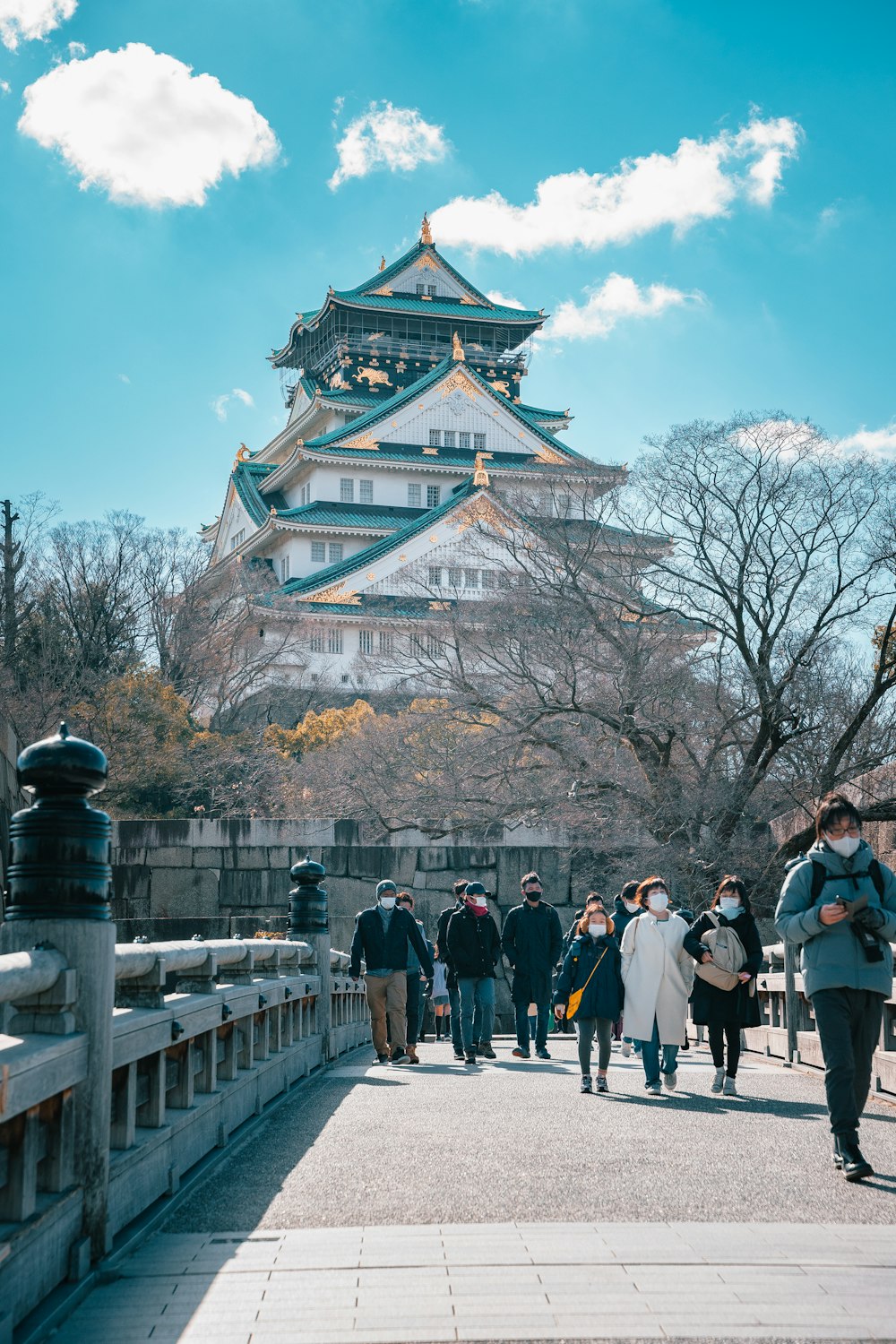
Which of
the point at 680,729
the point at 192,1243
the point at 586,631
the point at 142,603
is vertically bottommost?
the point at 192,1243

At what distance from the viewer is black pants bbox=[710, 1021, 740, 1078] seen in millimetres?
9930

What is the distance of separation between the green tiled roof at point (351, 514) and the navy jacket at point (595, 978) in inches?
1637

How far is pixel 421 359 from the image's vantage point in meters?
61.4

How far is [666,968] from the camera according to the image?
10.1 m

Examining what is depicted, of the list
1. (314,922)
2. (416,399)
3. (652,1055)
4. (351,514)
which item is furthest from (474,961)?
(416,399)

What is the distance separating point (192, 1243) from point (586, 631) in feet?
68.2

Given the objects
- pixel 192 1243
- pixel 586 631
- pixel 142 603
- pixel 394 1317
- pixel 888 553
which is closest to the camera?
pixel 394 1317

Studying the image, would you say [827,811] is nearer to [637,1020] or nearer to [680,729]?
[637,1020]

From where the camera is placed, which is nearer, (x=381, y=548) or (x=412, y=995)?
(x=412, y=995)

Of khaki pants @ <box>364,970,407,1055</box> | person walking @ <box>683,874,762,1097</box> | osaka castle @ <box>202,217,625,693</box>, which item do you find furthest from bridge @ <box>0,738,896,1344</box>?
osaka castle @ <box>202,217,625,693</box>

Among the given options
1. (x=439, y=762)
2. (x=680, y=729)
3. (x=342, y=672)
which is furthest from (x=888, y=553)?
(x=342, y=672)

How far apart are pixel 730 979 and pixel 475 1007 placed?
3933mm

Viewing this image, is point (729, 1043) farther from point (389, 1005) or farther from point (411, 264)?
point (411, 264)

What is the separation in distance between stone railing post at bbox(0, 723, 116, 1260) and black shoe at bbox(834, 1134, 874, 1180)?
3134 mm
